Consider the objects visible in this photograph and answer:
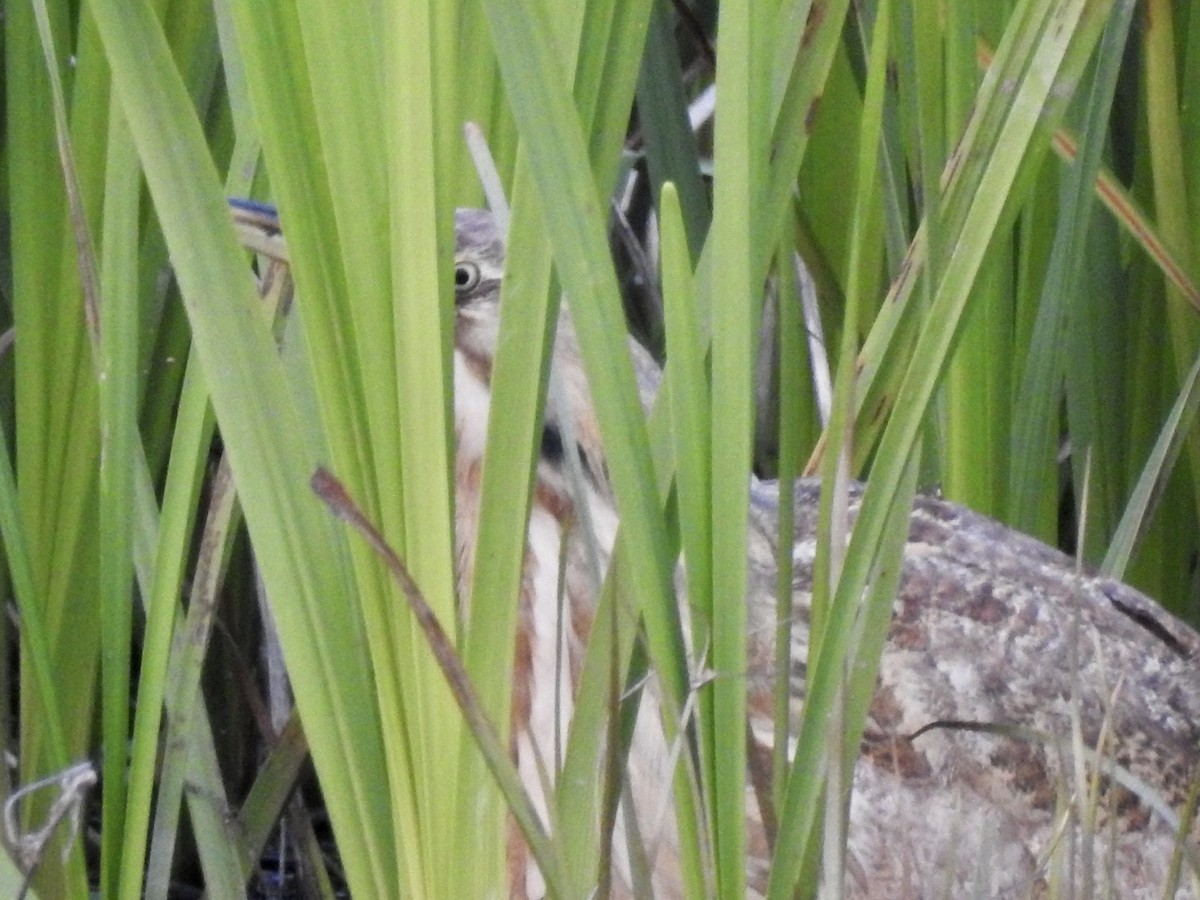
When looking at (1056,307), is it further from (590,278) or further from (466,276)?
(590,278)

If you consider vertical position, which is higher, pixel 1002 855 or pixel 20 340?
pixel 20 340

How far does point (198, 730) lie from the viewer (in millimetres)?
825

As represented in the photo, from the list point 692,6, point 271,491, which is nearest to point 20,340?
point 271,491

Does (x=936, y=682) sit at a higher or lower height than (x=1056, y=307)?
lower

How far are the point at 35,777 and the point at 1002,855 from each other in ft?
1.74

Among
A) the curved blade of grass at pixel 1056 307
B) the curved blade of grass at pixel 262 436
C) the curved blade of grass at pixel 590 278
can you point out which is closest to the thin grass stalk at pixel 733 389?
the curved blade of grass at pixel 590 278

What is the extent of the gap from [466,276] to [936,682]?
39cm

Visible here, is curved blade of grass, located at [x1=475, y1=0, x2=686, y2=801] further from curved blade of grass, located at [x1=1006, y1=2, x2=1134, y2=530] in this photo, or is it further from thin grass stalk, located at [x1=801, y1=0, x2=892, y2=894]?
curved blade of grass, located at [x1=1006, y1=2, x2=1134, y2=530]

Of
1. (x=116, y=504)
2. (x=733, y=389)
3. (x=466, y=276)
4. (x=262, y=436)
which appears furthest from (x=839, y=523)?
(x=466, y=276)

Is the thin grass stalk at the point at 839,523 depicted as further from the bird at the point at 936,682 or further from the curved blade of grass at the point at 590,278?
the bird at the point at 936,682

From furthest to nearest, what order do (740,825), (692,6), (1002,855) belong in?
(692,6) < (1002,855) < (740,825)

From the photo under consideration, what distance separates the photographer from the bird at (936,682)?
2.95 feet

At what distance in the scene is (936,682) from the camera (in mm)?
973

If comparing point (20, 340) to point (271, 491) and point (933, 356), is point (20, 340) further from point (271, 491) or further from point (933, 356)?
point (933, 356)
